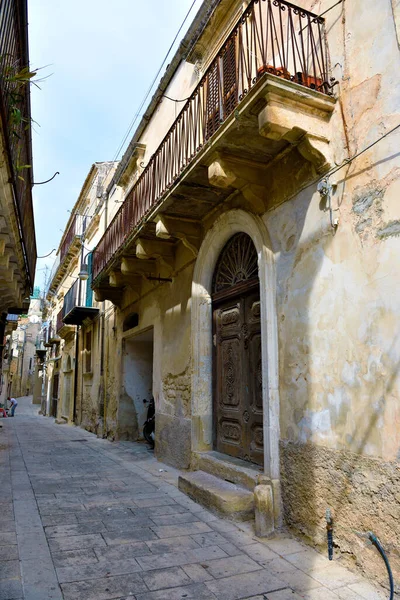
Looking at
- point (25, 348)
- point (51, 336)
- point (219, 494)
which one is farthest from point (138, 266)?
point (25, 348)

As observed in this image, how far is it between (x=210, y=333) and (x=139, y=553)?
3.34 metres

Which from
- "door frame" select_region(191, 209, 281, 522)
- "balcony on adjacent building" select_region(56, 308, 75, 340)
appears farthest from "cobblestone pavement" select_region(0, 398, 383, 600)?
"balcony on adjacent building" select_region(56, 308, 75, 340)

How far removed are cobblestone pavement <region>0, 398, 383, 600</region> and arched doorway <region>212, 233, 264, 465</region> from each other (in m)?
1.04

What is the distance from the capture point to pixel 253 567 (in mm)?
3416

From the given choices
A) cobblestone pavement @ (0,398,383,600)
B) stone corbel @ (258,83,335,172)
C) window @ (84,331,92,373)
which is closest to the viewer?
cobblestone pavement @ (0,398,383,600)

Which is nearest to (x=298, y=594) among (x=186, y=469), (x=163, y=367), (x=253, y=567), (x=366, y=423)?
(x=253, y=567)

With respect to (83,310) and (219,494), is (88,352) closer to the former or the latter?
(83,310)

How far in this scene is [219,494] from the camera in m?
4.69

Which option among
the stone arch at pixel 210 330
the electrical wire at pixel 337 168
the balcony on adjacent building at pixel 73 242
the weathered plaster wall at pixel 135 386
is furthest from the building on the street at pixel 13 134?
the balcony on adjacent building at pixel 73 242

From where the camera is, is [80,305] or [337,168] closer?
[337,168]

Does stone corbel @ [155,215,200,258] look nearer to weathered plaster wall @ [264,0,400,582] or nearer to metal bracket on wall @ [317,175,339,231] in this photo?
weathered plaster wall @ [264,0,400,582]

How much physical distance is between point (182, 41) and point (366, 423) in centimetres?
788

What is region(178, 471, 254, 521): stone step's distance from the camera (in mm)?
4461

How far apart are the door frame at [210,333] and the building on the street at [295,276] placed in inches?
0.9
